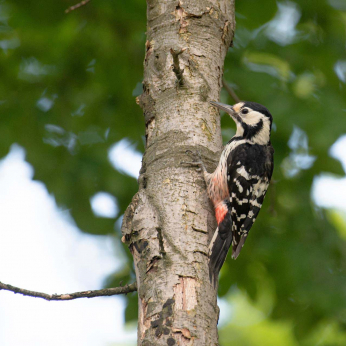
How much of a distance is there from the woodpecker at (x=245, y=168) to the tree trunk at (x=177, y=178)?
0.43 meters

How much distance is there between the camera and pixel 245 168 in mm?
3742

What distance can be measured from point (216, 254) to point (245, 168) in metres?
1.46

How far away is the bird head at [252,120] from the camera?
12.4 ft

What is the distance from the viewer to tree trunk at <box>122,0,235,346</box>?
198 cm

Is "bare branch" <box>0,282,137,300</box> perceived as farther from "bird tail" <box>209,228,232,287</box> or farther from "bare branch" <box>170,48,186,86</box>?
"bare branch" <box>170,48,186,86</box>

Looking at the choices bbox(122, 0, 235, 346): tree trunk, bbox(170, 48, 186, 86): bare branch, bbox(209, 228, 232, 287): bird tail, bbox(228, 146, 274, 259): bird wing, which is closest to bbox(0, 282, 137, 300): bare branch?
bbox(122, 0, 235, 346): tree trunk

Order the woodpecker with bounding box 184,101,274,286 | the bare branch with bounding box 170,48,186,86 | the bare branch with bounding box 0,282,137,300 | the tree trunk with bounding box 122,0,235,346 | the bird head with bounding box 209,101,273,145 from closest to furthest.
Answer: the tree trunk with bounding box 122,0,235,346, the bare branch with bounding box 0,282,137,300, the bare branch with bounding box 170,48,186,86, the woodpecker with bounding box 184,101,274,286, the bird head with bounding box 209,101,273,145

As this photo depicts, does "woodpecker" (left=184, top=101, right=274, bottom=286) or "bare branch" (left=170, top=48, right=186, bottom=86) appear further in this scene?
"woodpecker" (left=184, top=101, right=274, bottom=286)

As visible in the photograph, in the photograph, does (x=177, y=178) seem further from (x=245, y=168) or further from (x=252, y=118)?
(x=252, y=118)

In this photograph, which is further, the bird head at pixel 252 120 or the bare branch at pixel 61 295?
the bird head at pixel 252 120

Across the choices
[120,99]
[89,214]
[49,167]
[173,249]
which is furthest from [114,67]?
[173,249]

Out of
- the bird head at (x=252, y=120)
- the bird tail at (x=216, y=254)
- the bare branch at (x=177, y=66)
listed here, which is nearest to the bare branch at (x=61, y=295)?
the bird tail at (x=216, y=254)

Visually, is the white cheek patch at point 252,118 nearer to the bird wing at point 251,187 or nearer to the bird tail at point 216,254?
the bird wing at point 251,187

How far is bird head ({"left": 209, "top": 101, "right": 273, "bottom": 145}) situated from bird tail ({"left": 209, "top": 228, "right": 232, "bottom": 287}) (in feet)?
4.40
